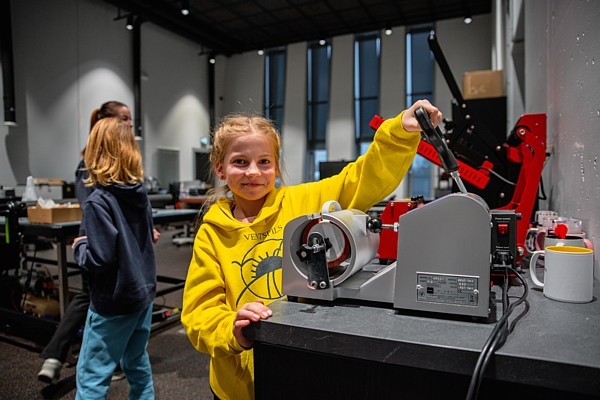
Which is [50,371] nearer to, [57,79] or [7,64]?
[7,64]

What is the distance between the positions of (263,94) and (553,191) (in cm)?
842

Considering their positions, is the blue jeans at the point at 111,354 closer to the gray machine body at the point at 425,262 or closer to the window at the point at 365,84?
the gray machine body at the point at 425,262

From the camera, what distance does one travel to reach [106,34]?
6.96 meters

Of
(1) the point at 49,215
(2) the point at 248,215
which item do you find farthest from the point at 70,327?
(2) the point at 248,215

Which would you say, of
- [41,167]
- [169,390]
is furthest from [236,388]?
[41,167]

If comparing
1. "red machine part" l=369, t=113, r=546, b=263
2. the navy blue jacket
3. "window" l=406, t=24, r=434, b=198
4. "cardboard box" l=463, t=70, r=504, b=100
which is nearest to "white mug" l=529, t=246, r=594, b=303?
"red machine part" l=369, t=113, r=546, b=263

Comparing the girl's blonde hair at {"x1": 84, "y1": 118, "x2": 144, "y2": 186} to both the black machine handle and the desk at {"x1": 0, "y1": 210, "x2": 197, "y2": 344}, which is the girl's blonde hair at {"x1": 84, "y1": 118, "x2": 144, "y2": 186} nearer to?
the desk at {"x1": 0, "y1": 210, "x2": 197, "y2": 344}

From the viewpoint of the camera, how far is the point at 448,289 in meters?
0.60

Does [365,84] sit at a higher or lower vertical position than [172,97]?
higher

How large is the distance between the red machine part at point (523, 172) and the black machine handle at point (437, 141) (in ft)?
1.14

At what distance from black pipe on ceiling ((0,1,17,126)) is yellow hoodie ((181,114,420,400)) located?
592cm

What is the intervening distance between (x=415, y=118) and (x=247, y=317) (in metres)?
0.46

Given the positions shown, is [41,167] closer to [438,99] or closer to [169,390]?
[169,390]

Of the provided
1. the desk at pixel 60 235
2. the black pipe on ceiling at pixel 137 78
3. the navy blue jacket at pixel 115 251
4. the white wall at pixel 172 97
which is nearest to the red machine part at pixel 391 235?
the navy blue jacket at pixel 115 251
